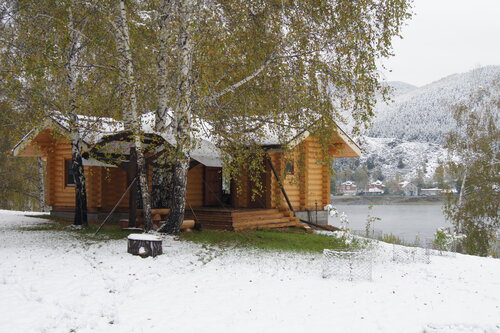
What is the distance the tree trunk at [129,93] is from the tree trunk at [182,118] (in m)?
0.78

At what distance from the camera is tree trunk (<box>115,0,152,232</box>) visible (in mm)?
13125

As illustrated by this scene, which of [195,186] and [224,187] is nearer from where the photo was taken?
[195,186]

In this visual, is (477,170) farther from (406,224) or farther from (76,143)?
(406,224)

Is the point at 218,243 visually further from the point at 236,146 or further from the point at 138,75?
the point at 138,75

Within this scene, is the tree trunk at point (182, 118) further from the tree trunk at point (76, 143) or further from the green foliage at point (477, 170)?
the green foliage at point (477, 170)

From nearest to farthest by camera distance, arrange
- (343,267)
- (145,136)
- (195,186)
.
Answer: (343,267) → (145,136) → (195,186)

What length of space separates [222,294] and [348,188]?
12841 cm

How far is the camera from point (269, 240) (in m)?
15.1

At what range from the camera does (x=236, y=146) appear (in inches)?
566

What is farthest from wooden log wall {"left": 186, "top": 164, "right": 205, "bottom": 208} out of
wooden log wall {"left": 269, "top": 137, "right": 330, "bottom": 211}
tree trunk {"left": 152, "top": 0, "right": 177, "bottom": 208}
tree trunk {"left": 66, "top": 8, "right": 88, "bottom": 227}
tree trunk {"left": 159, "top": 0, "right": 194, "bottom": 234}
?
tree trunk {"left": 159, "top": 0, "right": 194, "bottom": 234}

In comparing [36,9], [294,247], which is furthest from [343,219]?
[36,9]

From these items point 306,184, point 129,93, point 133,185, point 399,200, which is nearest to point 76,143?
point 133,185

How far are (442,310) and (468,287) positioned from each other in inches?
94.2

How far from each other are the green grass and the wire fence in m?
1.81
